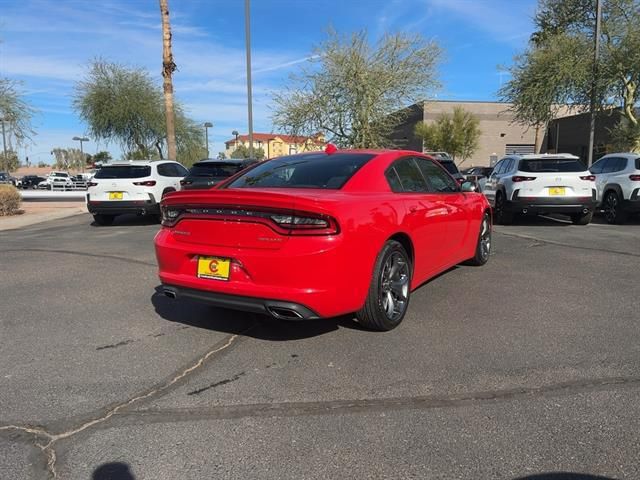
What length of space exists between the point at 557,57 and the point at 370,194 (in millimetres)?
17941

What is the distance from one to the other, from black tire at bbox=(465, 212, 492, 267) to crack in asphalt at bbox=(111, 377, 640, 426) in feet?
12.2

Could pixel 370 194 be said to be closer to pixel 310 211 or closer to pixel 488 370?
pixel 310 211

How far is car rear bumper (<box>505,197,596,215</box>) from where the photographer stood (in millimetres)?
11070

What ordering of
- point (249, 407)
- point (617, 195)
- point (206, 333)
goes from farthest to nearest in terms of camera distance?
1. point (617, 195)
2. point (206, 333)
3. point (249, 407)

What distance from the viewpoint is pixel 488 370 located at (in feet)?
12.3

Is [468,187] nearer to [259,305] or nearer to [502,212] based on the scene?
[259,305]

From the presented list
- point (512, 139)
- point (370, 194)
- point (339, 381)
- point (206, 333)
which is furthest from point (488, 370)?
point (512, 139)

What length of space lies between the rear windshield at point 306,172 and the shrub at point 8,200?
45.6ft

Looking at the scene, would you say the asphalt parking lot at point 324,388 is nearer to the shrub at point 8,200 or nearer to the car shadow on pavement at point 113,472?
the car shadow on pavement at point 113,472

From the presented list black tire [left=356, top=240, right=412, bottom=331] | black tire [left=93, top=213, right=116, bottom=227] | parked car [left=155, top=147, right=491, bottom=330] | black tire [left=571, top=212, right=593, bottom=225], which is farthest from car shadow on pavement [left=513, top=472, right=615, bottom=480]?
black tire [left=93, top=213, right=116, bottom=227]

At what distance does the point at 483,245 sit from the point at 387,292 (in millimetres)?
3178

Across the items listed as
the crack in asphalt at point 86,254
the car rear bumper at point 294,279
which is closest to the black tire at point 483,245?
the car rear bumper at point 294,279

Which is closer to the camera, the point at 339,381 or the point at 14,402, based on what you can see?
the point at 14,402

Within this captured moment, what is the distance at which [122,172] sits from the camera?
41.2ft
